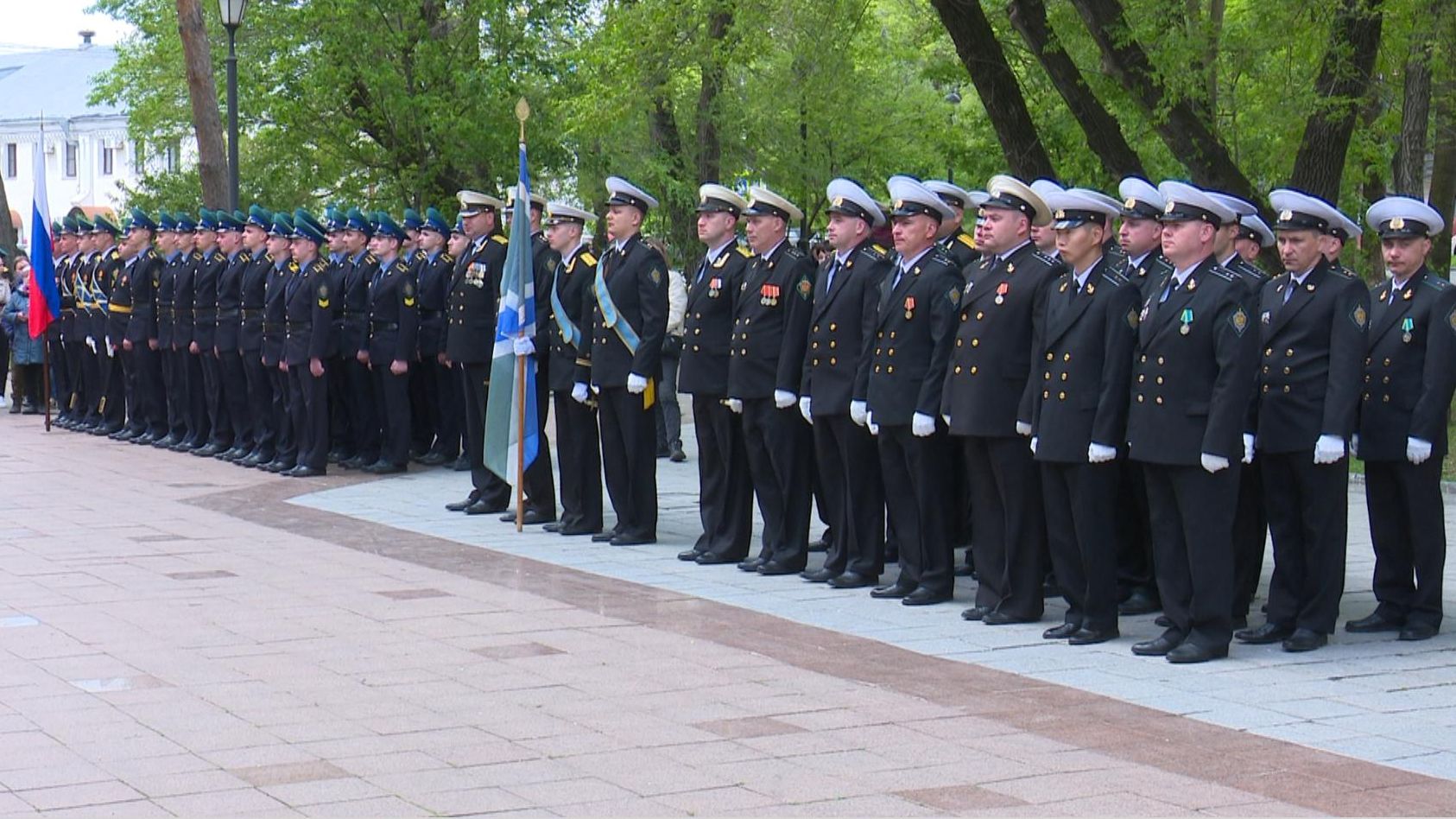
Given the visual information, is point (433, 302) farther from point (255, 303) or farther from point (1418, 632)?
point (1418, 632)

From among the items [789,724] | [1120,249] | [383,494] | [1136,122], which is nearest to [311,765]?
[789,724]

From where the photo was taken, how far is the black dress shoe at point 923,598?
10.3 meters

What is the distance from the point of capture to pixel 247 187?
30.1 metres

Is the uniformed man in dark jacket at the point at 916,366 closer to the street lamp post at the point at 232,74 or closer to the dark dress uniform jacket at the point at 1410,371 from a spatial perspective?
the dark dress uniform jacket at the point at 1410,371

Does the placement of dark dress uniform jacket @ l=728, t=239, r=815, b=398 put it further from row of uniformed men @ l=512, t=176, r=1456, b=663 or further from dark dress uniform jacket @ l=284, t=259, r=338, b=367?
dark dress uniform jacket @ l=284, t=259, r=338, b=367

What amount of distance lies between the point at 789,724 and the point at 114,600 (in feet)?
14.4

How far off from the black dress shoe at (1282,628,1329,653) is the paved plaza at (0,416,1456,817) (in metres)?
0.13

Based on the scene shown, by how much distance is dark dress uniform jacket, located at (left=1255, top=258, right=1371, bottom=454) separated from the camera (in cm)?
895

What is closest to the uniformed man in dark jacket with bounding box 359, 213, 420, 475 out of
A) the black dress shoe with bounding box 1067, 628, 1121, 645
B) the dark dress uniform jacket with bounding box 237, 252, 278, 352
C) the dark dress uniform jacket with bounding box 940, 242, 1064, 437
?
the dark dress uniform jacket with bounding box 237, 252, 278, 352

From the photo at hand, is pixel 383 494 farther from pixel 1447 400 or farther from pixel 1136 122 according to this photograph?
pixel 1136 122

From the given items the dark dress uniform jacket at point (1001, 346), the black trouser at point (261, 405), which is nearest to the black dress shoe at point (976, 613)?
the dark dress uniform jacket at point (1001, 346)

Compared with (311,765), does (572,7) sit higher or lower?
higher

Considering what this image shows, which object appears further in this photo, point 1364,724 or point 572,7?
point 572,7

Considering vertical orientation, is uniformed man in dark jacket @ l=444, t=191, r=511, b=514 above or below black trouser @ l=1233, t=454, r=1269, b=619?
above
